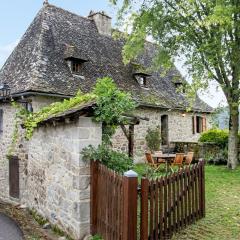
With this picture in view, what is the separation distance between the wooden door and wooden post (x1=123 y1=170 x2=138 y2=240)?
27.2 ft

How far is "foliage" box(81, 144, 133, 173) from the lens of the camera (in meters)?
6.57

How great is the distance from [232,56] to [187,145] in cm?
616

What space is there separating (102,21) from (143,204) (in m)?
16.1

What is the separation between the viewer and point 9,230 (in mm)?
8352

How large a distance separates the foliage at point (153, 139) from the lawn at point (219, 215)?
603 centimetres

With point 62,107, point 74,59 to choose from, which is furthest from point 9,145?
point 62,107

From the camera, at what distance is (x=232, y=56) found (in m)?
14.7

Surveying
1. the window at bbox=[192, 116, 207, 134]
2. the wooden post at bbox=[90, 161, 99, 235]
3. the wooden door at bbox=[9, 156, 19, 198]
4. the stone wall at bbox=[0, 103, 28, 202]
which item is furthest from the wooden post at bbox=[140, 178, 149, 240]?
the window at bbox=[192, 116, 207, 134]

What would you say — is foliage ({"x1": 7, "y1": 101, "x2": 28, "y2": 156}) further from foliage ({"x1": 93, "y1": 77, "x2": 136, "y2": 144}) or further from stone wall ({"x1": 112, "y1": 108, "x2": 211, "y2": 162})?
foliage ({"x1": 93, "y1": 77, "x2": 136, "y2": 144})

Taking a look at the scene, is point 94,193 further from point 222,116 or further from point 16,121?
point 222,116

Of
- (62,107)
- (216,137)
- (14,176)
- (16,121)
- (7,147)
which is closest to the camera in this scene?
(62,107)

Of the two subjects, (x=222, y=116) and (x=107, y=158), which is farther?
(x=222, y=116)

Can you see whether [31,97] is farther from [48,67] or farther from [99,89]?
[99,89]

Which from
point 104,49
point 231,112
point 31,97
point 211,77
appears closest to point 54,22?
point 104,49
